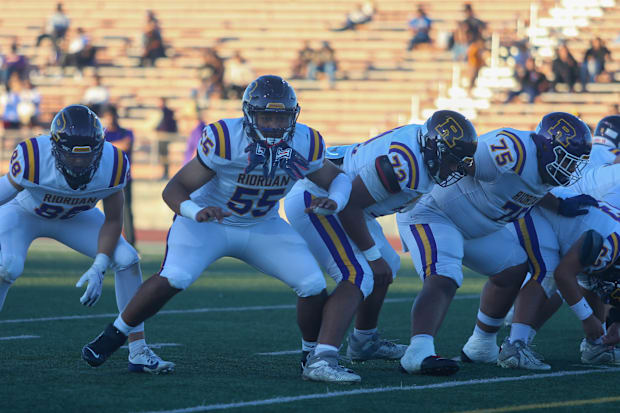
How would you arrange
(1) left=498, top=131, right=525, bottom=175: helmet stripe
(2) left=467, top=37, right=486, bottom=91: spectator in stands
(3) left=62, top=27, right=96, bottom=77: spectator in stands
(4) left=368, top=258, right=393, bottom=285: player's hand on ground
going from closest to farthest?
1. (4) left=368, top=258, right=393, bottom=285: player's hand on ground
2. (1) left=498, top=131, right=525, bottom=175: helmet stripe
3. (2) left=467, top=37, right=486, bottom=91: spectator in stands
4. (3) left=62, top=27, right=96, bottom=77: spectator in stands

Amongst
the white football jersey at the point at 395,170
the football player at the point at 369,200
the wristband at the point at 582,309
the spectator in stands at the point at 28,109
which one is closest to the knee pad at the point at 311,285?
the football player at the point at 369,200

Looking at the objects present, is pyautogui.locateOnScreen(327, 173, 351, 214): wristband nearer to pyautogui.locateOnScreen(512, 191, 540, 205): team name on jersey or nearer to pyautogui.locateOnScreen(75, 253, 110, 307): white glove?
pyautogui.locateOnScreen(512, 191, 540, 205): team name on jersey

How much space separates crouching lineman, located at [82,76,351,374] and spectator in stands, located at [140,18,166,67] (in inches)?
673

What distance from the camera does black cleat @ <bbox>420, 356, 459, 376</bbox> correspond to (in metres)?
5.45

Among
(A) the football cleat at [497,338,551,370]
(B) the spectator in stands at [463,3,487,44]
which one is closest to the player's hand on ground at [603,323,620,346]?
(A) the football cleat at [497,338,551,370]

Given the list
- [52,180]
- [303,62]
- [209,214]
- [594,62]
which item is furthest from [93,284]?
[303,62]

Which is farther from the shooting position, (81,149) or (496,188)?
(496,188)

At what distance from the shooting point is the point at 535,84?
1814 cm

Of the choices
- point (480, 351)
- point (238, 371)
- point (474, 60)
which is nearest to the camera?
point (238, 371)

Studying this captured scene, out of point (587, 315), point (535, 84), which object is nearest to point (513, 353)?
point (587, 315)

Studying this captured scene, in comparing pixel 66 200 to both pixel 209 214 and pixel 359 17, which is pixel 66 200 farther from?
pixel 359 17

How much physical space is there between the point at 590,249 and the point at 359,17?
16.6 m

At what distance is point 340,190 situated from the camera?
5379 mm

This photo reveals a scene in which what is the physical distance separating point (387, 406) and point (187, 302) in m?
4.35
